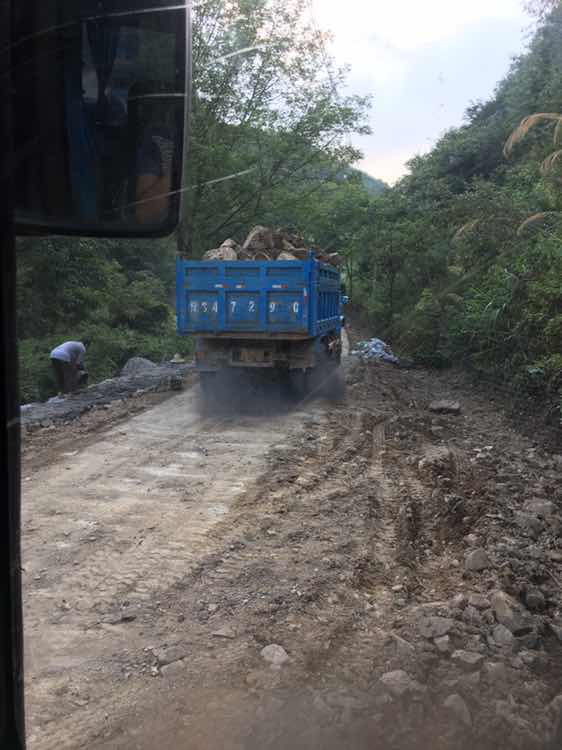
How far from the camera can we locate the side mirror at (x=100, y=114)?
1619mm

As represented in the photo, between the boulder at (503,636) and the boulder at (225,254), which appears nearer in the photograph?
the boulder at (503,636)

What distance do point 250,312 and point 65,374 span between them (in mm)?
3549

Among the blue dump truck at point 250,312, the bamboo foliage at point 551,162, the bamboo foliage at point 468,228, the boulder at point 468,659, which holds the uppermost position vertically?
the bamboo foliage at point 551,162

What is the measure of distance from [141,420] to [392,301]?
13.7 m

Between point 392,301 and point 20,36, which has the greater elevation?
point 20,36

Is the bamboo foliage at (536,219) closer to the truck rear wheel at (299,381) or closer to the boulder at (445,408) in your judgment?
the boulder at (445,408)

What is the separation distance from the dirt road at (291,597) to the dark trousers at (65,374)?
12.4ft

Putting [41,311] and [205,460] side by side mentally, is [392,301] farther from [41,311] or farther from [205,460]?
[205,460]

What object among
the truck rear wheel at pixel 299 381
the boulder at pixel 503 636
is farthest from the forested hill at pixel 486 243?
the boulder at pixel 503 636

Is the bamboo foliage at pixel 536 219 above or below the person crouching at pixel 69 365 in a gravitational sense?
above

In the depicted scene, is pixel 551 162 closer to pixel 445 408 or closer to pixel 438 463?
pixel 445 408

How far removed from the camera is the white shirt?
37.3ft

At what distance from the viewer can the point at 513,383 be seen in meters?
10.8

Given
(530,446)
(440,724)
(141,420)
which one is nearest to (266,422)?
(141,420)
